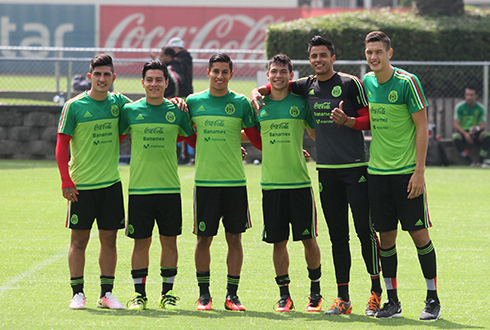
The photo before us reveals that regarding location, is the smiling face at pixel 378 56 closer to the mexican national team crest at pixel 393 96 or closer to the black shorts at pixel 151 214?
the mexican national team crest at pixel 393 96

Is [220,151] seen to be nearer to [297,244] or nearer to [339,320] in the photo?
[339,320]

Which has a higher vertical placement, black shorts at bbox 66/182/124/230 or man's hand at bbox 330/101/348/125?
man's hand at bbox 330/101/348/125

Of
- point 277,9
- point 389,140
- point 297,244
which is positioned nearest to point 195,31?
point 277,9

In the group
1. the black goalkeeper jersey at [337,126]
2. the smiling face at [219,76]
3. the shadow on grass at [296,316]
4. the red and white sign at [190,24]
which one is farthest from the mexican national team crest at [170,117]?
→ the red and white sign at [190,24]

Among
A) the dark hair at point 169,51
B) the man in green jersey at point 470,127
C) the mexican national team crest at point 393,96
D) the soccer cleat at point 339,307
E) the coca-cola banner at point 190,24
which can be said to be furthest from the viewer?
the coca-cola banner at point 190,24

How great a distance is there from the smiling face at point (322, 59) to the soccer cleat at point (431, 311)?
6.39 feet

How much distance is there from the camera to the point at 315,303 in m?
5.32

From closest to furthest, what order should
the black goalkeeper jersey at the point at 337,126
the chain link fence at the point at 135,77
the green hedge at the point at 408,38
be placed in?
the black goalkeeper jersey at the point at 337,126 → the chain link fence at the point at 135,77 → the green hedge at the point at 408,38

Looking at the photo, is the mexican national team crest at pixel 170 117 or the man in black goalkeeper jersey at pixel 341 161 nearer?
the man in black goalkeeper jersey at pixel 341 161

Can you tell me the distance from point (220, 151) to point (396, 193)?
142cm

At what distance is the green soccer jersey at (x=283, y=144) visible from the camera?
539cm

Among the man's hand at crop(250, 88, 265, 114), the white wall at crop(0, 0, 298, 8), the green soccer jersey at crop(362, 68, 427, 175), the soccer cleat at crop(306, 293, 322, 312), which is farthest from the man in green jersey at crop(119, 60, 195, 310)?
the white wall at crop(0, 0, 298, 8)

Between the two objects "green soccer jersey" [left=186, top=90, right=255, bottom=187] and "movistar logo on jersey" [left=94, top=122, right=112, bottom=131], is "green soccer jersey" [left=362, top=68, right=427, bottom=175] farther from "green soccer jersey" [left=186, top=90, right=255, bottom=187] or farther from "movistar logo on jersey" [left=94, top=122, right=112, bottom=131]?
"movistar logo on jersey" [left=94, top=122, right=112, bottom=131]

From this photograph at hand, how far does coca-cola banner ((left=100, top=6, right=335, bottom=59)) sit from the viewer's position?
31750 millimetres
